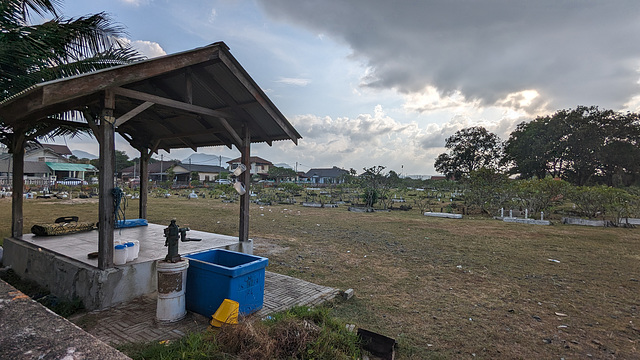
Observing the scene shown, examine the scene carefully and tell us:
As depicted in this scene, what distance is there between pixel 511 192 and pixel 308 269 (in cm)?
1448

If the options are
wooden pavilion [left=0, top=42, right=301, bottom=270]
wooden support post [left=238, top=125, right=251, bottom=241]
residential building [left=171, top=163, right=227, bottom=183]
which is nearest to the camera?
wooden pavilion [left=0, top=42, right=301, bottom=270]

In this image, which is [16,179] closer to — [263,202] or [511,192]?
[263,202]

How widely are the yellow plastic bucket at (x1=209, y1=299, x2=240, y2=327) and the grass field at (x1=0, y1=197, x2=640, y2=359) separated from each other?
1400mm

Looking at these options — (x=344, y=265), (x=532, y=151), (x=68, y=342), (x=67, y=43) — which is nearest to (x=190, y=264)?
(x=68, y=342)

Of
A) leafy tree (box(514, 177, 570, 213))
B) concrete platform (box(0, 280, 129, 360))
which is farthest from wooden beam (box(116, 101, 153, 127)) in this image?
leafy tree (box(514, 177, 570, 213))

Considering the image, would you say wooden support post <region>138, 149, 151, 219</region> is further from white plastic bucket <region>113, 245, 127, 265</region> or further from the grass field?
white plastic bucket <region>113, 245, 127, 265</region>

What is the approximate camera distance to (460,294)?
15.6 feet

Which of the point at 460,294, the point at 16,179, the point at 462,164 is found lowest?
the point at 460,294

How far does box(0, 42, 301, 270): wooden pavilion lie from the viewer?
3420 mm

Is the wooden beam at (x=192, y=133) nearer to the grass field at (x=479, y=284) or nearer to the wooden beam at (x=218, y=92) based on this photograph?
the wooden beam at (x=218, y=92)

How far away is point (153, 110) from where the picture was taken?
5.98 meters

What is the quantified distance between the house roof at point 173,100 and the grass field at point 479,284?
285 cm

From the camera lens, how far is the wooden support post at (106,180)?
364 centimetres

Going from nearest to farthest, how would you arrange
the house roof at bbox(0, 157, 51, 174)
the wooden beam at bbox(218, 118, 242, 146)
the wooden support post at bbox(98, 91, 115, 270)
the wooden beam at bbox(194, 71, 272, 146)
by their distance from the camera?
the wooden support post at bbox(98, 91, 115, 270), the wooden beam at bbox(194, 71, 272, 146), the wooden beam at bbox(218, 118, 242, 146), the house roof at bbox(0, 157, 51, 174)
